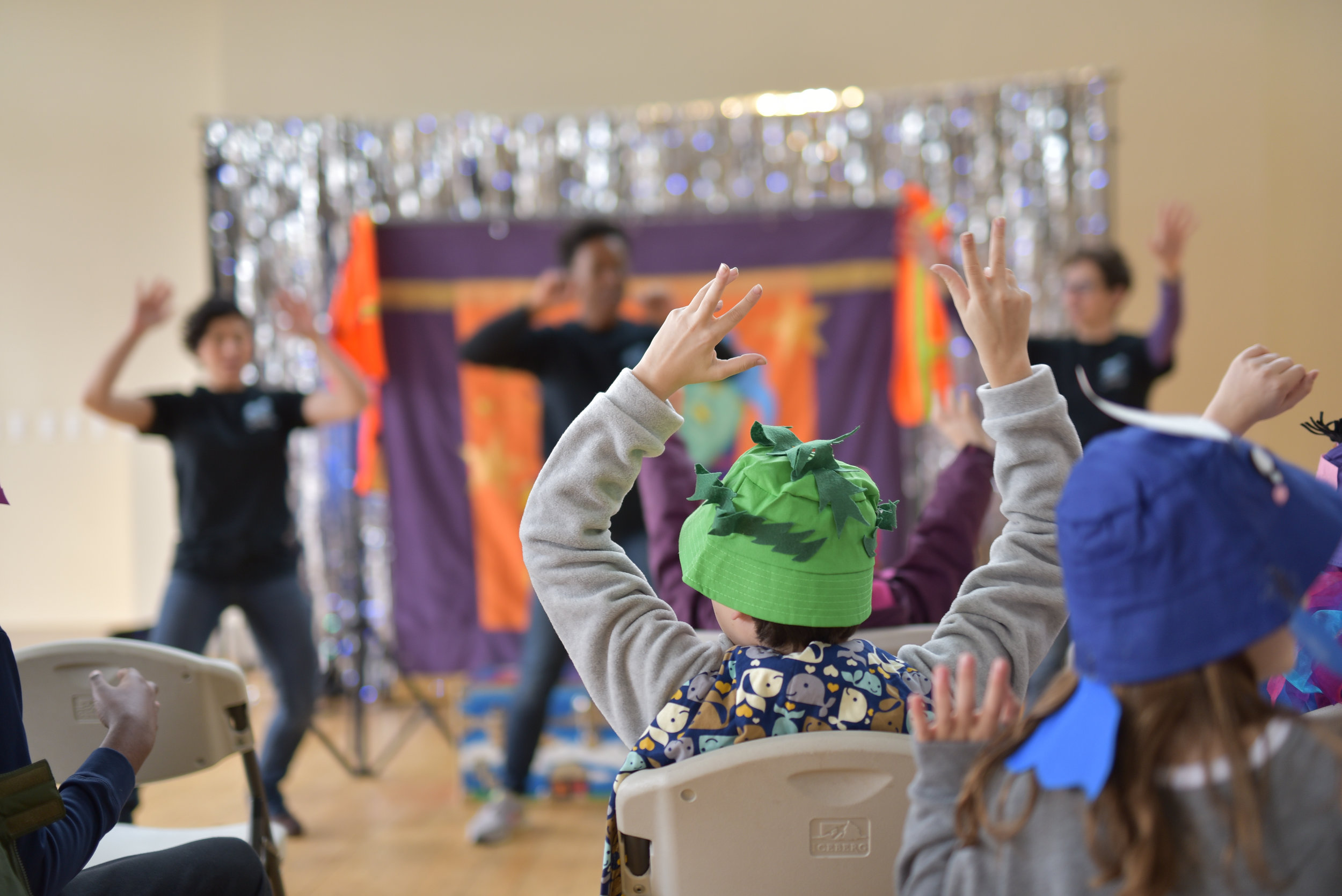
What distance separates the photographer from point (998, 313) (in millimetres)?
1024

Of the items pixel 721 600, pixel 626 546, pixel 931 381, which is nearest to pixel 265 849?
pixel 721 600

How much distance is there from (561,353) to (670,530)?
4.44ft

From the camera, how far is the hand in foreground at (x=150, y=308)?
2666 mm

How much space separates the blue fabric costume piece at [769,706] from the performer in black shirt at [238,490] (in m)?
1.81

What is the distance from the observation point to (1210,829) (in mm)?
691

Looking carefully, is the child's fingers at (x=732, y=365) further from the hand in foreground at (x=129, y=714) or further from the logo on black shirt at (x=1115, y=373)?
the logo on black shirt at (x=1115, y=373)

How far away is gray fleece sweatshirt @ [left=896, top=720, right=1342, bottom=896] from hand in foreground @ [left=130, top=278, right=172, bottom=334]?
2.51 meters

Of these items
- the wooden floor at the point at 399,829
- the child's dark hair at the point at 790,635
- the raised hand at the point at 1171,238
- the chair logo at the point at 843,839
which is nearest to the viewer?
the chair logo at the point at 843,839

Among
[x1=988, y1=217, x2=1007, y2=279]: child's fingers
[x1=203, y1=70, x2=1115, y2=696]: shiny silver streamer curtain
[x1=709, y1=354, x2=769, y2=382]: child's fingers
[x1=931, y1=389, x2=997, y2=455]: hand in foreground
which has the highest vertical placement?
[x1=203, y1=70, x2=1115, y2=696]: shiny silver streamer curtain

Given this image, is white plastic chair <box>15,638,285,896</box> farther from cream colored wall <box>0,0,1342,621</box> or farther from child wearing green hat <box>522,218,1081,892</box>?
cream colored wall <box>0,0,1342,621</box>

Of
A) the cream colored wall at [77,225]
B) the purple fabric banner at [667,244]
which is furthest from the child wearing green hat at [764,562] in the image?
the cream colored wall at [77,225]

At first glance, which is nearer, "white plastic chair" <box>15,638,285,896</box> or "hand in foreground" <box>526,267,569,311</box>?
"white plastic chair" <box>15,638,285,896</box>

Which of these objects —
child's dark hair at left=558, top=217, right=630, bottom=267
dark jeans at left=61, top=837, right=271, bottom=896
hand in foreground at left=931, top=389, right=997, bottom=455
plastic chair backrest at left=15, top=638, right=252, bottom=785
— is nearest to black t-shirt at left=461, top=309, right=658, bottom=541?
child's dark hair at left=558, top=217, right=630, bottom=267

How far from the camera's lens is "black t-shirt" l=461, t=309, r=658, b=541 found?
2787mm
